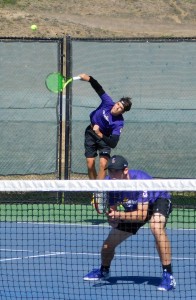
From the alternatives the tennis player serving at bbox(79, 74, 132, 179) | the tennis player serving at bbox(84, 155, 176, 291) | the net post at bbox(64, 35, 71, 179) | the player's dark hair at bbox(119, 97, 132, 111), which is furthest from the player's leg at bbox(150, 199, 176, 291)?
the net post at bbox(64, 35, 71, 179)

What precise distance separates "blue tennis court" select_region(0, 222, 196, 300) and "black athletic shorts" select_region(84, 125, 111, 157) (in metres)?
1.04

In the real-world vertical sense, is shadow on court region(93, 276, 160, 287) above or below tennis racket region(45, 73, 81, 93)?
below

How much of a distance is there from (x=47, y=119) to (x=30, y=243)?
312cm

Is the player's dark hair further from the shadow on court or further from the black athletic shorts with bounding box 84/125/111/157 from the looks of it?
the shadow on court

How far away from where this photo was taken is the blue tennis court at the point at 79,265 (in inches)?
305

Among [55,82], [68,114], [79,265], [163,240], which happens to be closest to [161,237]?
[163,240]

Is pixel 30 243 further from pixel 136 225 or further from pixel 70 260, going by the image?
pixel 136 225

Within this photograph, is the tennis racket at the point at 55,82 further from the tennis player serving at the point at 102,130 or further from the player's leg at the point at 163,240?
the player's leg at the point at 163,240

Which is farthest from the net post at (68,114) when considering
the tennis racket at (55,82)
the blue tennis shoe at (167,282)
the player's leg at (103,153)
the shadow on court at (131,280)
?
the blue tennis shoe at (167,282)

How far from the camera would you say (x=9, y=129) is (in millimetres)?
12781

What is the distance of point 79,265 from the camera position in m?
8.87

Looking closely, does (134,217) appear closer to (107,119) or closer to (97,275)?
(97,275)

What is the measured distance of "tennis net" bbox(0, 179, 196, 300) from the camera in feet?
23.3

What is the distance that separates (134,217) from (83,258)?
5.33 feet
